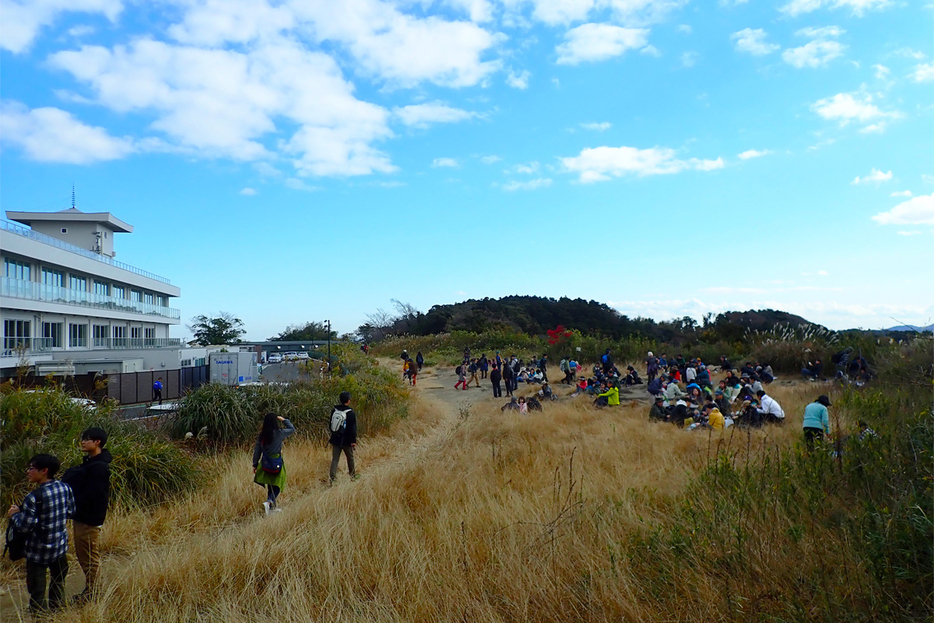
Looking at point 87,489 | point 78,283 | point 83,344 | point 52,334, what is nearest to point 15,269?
point 52,334

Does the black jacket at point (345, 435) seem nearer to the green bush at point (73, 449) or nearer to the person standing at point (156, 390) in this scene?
the green bush at point (73, 449)

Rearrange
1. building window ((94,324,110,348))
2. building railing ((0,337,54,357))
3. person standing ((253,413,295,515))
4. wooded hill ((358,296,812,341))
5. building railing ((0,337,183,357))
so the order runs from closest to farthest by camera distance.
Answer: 1. person standing ((253,413,295,515))
2. building railing ((0,337,54,357))
3. building railing ((0,337,183,357))
4. building window ((94,324,110,348))
5. wooded hill ((358,296,812,341))

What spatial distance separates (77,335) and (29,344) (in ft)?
18.1

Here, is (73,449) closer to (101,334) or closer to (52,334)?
(52,334)

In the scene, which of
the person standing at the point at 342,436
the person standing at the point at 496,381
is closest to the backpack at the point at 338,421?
the person standing at the point at 342,436

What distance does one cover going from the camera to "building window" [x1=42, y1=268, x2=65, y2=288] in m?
28.7

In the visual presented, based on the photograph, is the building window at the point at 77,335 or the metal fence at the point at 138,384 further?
the building window at the point at 77,335

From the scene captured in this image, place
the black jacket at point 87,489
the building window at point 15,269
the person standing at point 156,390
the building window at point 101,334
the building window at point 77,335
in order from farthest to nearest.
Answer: the building window at point 101,334, the building window at point 77,335, the building window at point 15,269, the person standing at point 156,390, the black jacket at point 87,489

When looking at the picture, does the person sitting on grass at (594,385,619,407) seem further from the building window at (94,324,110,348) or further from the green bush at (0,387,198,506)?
the building window at (94,324,110,348)

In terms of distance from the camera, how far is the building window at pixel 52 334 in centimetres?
2798

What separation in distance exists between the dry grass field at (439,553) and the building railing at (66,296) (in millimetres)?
22731

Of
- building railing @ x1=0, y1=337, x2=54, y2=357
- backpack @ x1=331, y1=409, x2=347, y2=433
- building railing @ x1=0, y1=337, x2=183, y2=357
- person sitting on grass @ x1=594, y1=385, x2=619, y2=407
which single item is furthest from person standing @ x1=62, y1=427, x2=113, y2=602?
building railing @ x1=0, y1=337, x2=54, y2=357

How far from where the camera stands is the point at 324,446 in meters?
12.1

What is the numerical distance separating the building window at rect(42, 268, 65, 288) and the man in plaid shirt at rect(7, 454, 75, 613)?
96.1ft
